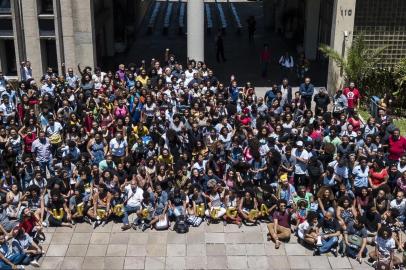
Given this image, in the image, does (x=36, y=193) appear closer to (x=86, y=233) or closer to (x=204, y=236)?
(x=86, y=233)

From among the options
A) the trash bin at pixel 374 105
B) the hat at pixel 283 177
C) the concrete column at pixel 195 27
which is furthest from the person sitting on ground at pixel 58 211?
the trash bin at pixel 374 105

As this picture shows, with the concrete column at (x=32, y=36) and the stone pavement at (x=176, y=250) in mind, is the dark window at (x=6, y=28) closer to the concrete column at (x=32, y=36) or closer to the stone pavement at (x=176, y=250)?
the concrete column at (x=32, y=36)

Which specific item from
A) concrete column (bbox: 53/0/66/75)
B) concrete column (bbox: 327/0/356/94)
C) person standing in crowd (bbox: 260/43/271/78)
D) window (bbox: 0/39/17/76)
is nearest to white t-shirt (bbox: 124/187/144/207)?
concrete column (bbox: 53/0/66/75)

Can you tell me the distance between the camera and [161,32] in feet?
135

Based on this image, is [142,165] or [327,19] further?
[327,19]

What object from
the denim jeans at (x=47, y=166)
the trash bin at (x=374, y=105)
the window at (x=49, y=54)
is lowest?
the denim jeans at (x=47, y=166)

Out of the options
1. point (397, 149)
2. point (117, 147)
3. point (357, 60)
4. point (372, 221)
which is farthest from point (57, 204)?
point (357, 60)

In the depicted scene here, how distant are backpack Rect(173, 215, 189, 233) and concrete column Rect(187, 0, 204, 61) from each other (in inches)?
436

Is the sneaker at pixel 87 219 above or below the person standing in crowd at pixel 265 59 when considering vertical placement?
below

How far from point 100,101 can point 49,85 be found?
2.60 metres

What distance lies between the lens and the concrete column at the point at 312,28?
32406 millimetres

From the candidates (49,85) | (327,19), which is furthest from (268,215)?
(327,19)

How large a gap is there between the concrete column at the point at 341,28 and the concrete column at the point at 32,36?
499 inches

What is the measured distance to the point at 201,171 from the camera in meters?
16.4
